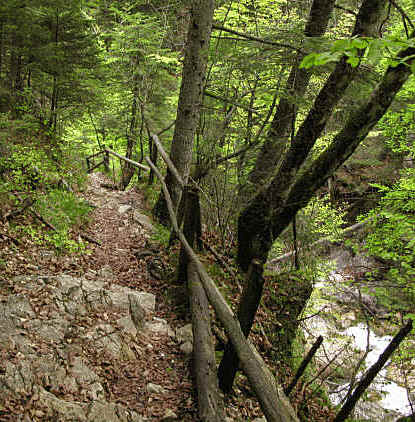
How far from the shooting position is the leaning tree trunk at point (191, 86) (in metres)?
5.74

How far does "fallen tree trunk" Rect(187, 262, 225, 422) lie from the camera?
3.01 m

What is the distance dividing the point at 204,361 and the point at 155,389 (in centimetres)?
65

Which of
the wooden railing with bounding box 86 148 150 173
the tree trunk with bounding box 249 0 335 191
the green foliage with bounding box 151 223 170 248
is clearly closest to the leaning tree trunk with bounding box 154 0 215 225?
the green foliage with bounding box 151 223 170 248

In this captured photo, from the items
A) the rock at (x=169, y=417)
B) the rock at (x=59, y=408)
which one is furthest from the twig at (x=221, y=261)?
the rock at (x=59, y=408)

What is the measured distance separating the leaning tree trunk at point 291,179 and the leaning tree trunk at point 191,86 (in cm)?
189

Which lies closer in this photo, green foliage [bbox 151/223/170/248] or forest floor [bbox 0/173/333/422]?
forest floor [bbox 0/173/333/422]

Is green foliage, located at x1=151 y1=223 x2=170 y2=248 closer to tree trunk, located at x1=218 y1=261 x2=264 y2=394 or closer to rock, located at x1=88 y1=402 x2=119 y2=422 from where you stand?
tree trunk, located at x1=218 y1=261 x2=264 y2=394

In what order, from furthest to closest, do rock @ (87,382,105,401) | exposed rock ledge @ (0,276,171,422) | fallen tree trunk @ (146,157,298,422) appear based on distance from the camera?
rock @ (87,382,105,401), exposed rock ledge @ (0,276,171,422), fallen tree trunk @ (146,157,298,422)

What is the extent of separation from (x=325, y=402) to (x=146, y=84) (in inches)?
441

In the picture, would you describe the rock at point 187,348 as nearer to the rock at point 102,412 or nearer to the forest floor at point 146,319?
the forest floor at point 146,319

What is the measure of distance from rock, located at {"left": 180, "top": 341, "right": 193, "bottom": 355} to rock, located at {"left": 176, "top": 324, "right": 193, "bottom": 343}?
0.05 meters

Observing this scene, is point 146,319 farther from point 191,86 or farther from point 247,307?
point 191,86

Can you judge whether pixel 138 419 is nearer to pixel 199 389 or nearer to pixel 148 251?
pixel 199 389

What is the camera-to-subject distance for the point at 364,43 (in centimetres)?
168
